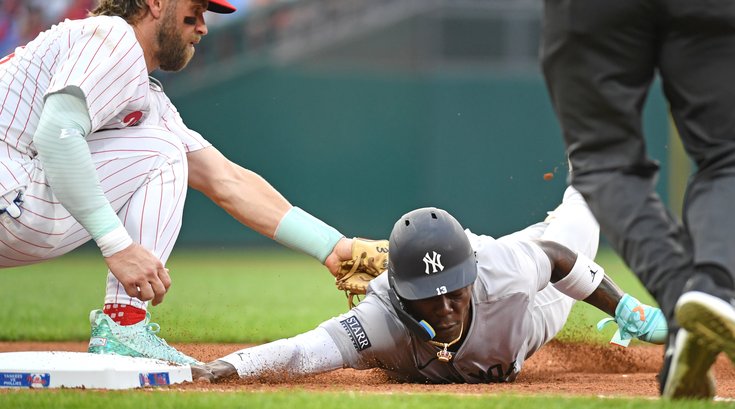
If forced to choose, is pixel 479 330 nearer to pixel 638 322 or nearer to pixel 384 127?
pixel 638 322

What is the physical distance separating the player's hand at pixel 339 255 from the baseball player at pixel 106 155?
0.74 metres

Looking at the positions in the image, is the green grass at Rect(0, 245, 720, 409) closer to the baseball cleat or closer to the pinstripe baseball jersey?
the baseball cleat

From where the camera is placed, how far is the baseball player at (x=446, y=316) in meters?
3.57

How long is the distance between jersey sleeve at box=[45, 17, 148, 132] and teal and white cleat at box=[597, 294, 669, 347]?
82.5 inches

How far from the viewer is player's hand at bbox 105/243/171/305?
11.2ft

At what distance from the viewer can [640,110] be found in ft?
8.95

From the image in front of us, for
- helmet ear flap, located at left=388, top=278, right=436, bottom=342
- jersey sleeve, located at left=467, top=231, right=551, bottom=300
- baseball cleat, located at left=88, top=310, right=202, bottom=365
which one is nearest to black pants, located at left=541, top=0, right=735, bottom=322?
helmet ear flap, located at left=388, top=278, right=436, bottom=342

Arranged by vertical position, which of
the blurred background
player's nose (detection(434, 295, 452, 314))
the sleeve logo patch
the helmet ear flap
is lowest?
the blurred background

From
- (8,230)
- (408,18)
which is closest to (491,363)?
(8,230)

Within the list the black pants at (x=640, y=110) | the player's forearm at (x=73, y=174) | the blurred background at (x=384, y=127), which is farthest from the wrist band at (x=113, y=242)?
the blurred background at (x=384, y=127)

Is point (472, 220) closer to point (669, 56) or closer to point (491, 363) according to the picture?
point (491, 363)

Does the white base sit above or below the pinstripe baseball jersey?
below

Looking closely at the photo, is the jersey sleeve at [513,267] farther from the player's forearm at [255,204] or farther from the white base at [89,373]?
the white base at [89,373]

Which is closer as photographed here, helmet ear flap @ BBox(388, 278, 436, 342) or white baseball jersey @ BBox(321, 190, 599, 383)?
helmet ear flap @ BBox(388, 278, 436, 342)
